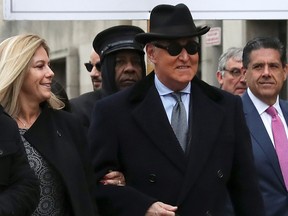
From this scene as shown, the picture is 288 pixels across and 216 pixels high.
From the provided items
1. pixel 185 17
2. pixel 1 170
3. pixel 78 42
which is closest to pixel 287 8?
pixel 185 17

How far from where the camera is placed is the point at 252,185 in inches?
216

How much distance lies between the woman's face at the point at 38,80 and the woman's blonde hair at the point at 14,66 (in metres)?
0.04

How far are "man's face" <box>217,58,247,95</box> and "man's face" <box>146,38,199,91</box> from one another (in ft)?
8.16

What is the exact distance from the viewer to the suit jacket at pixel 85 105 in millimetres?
6859

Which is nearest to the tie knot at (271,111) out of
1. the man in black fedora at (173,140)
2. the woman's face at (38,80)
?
the man in black fedora at (173,140)

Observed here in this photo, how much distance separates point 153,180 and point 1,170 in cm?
92

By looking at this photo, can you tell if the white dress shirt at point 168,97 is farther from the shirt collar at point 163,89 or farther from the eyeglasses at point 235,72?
Answer: the eyeglasses at point 235,72

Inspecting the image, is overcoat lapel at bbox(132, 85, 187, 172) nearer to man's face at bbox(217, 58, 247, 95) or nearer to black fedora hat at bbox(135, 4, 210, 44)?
black fedora hat at bbox(135, 4, 210, 44)

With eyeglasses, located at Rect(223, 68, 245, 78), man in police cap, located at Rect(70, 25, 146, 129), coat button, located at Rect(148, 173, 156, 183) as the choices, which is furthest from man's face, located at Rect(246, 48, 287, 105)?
eyeglasses, located at Rect(223, 68, 245, 78)

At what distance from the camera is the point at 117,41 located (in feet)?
22.2

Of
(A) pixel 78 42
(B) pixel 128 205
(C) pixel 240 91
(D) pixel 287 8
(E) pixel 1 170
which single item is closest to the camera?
(E) pixel 1 170

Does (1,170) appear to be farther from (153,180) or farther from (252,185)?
(252,185)

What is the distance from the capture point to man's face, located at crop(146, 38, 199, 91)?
538 centimetres

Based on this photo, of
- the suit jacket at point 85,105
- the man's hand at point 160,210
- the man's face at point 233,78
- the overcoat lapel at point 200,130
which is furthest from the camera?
the man's face at point 233,78
